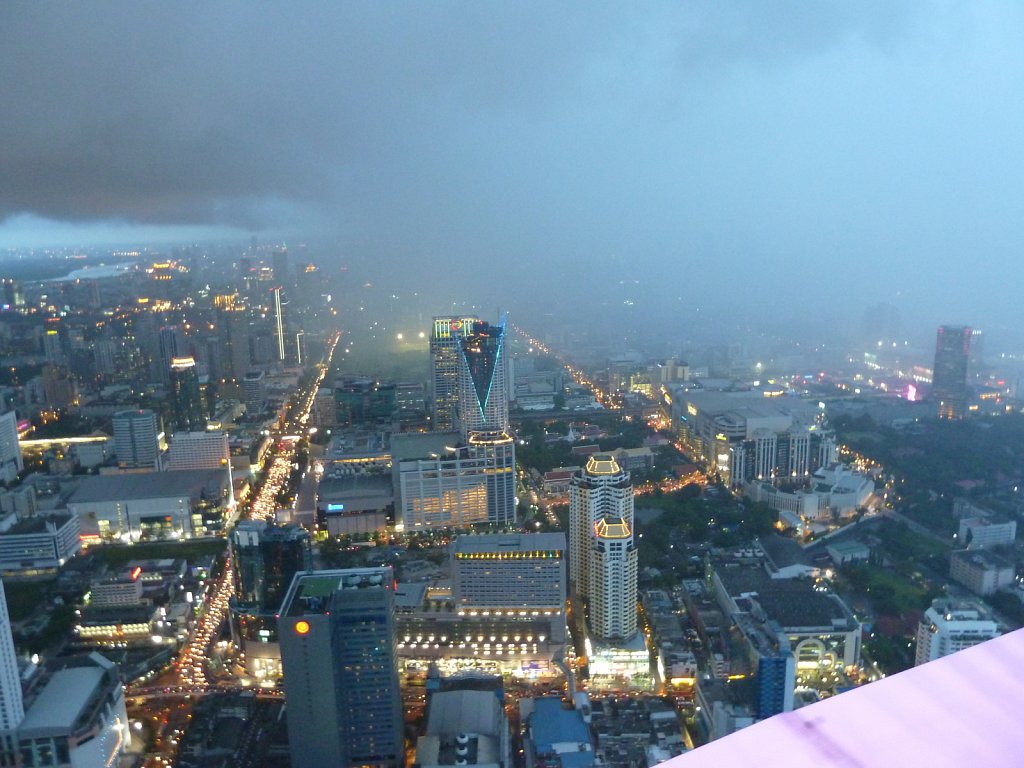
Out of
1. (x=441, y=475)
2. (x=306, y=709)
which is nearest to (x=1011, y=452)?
(x=441, y=475)

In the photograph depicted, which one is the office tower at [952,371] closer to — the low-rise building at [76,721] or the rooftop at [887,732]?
the low-rise building at [76,721]

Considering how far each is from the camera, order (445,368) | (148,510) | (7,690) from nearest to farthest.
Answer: (7,690) → (148,510) → (445,368)

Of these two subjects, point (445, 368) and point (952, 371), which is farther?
point (952, 371)

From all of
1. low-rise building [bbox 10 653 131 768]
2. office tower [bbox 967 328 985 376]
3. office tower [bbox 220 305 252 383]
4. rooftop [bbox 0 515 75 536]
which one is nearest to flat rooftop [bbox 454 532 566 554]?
low-rise building [bbox 10 653 131 768]

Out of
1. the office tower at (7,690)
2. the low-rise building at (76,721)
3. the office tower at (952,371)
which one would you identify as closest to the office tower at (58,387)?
the low-rise building at (76,721)

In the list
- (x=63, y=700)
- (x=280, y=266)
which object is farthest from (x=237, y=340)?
(x=63, y=700)

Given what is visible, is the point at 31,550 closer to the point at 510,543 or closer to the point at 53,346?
the point at 53,346
